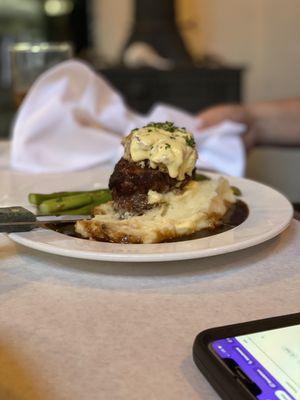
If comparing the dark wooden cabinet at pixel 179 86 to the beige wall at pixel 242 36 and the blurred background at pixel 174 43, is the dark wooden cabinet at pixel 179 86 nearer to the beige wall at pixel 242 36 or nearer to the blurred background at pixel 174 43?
the blurred background at pixel 174 43

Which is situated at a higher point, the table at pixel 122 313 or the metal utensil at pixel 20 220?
the metal utensil at pixel 20 220

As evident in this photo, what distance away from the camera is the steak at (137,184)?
28.5 inches

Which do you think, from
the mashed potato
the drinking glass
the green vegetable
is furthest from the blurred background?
the mashed potato

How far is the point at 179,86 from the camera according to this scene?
8.97 ft

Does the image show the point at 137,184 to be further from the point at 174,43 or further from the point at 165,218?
the point at 174,43

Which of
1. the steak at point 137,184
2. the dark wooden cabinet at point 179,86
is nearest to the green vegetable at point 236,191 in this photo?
the steak at point 137,184

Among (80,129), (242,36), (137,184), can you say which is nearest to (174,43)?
(242,36)

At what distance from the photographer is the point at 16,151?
1.17 meters

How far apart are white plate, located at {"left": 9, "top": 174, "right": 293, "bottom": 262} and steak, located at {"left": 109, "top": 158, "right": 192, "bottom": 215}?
0.09 m

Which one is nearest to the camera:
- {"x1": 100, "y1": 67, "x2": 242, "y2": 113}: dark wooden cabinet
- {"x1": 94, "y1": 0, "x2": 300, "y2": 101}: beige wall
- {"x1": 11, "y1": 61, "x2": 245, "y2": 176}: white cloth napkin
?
{"x1": 11, "y1": 61, "x2": 245, "y2": 176}: white cloth napkin

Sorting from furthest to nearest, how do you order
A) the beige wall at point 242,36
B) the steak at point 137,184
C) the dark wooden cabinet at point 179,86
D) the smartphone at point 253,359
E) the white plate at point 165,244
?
the beige wall at point 242,36 < the dark wooden cabinet at point 179,86 < the steak at point 137,184 < the white plate at point 165,244 < the smartphone at point 253,359

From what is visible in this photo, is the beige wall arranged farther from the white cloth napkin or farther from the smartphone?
the smartphone

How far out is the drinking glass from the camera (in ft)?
4.58

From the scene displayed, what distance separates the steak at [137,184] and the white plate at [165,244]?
0.09m
